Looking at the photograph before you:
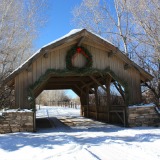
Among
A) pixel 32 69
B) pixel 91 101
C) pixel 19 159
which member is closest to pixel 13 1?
pixel 32 69

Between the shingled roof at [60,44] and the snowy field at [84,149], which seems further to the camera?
the shingled roof at [60,44]

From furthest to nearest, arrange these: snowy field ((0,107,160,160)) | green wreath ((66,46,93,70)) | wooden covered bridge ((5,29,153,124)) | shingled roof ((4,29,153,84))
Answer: green wreath ((66,46,93,70)) < wooden covered bridge ((5,29,153,124)) < shingled roof ((4,29,153,84)) < snowy field ((0,107,160,160))

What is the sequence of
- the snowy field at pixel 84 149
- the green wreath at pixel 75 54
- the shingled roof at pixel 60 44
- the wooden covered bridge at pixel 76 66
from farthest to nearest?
the green wreath at pixel 75 54 → the wooden covered bridge at pixel 76 66 → the shingled roof at pixel 60 44 → the snowy field at pixel 84 149

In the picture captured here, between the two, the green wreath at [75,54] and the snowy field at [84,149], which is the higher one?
the green wreath at [75,54]

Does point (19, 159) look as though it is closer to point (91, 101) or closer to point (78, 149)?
point (78, 149)

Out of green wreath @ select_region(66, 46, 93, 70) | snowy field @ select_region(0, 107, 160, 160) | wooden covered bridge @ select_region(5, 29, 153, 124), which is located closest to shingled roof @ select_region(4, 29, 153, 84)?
wooden covered bridge @ select_region(5, 29, 153, 124)

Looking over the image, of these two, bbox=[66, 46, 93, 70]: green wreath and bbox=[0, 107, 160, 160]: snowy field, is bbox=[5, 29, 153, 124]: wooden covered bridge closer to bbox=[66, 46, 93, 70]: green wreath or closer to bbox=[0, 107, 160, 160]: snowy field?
bbox=[66, 46, 93, 70]: green wreath

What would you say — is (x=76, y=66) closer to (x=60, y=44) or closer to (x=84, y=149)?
(x=60, y=44)

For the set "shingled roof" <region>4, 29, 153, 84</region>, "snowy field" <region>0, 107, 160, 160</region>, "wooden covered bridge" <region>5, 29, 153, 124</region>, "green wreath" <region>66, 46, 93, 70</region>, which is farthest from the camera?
→ "green wreath" <region>66, 46, 93, 70</region>

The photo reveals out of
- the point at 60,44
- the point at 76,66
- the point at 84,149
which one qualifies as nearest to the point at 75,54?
the point at 76,66

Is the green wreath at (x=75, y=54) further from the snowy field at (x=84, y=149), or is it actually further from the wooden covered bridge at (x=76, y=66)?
the snowy field at (x=84, y=149)

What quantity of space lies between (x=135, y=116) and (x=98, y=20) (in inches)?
434

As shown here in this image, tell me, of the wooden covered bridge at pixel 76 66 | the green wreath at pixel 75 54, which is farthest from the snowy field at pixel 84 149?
the green wreath at pixel 75 54

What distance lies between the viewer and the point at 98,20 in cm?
2041
